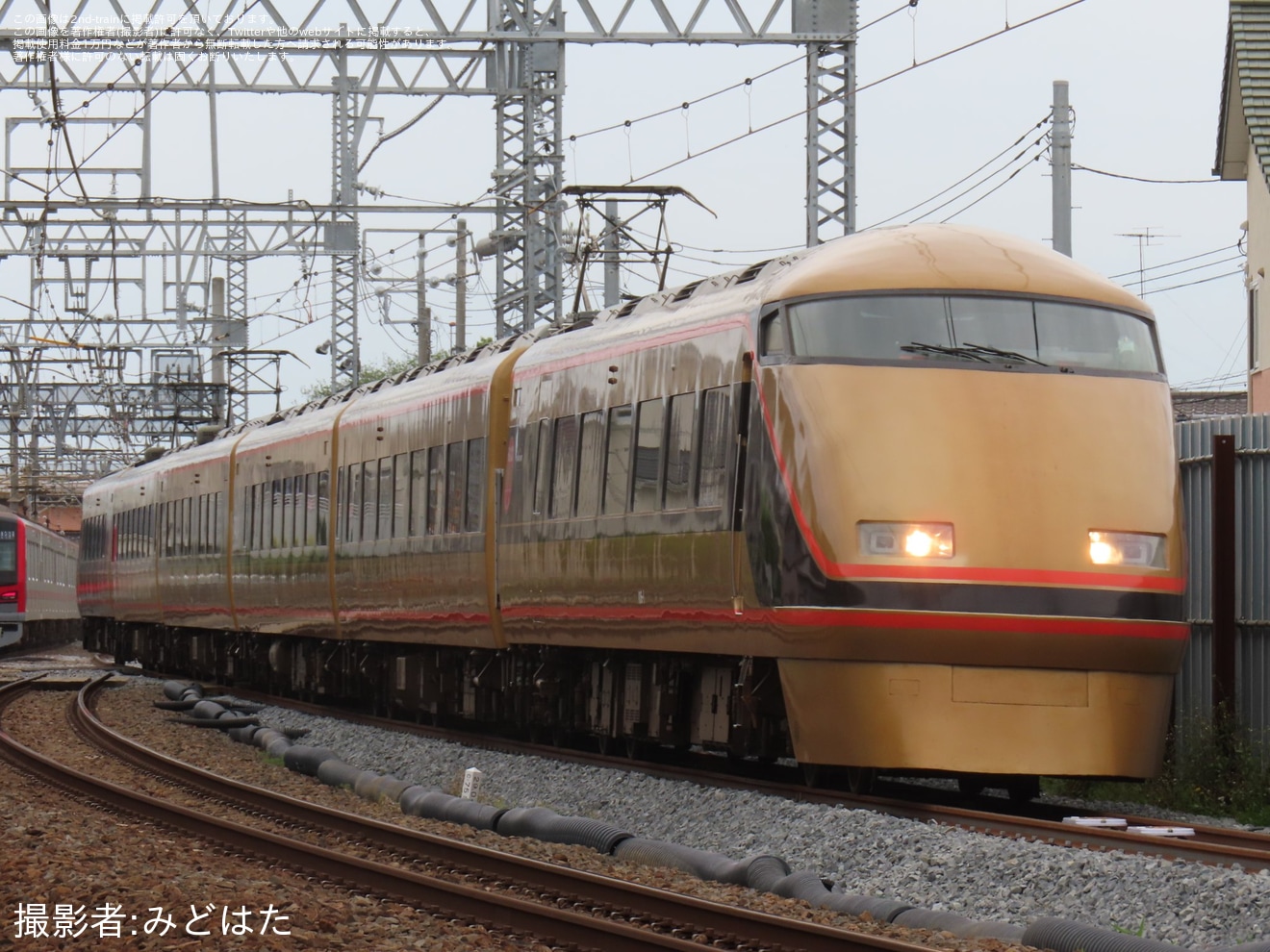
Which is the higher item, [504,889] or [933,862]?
[933,862]

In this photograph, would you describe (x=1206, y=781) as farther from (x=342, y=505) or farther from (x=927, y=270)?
(x=342, y=505)

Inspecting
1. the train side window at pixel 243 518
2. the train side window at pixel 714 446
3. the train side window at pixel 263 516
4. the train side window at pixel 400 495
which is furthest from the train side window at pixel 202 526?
the train side window at pixel 714 446

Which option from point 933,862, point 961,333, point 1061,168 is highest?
point 1061,168

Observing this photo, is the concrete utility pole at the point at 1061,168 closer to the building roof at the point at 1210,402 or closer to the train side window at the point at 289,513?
the train side window at the point at 289,513

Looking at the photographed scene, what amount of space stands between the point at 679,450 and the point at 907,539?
2.59 m

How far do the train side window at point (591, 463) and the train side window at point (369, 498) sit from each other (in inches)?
243

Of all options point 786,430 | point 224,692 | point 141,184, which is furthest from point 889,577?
point 141,184

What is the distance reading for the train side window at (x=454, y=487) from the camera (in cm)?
1791

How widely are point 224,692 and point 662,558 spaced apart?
50.9 ft

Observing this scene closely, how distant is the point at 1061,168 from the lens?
66.3 feet

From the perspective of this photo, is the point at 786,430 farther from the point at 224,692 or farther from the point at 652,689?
the point at 224,692

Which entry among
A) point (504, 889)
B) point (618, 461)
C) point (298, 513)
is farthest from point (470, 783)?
point (298, 513)

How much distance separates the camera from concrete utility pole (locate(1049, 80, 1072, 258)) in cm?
1956

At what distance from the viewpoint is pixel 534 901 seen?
870 cm
